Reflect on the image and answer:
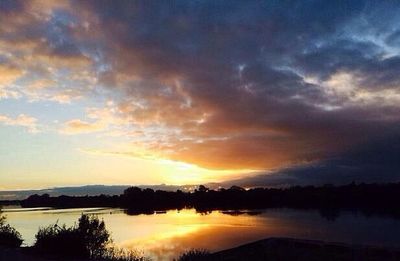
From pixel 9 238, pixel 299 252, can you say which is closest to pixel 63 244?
pixel 9 238

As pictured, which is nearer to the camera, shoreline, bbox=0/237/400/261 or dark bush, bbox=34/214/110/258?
shoreline, bbox=0/237/400/261

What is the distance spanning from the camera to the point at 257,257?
1720 centimetres

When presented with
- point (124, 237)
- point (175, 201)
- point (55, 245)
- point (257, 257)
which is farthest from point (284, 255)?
point (175, 201)

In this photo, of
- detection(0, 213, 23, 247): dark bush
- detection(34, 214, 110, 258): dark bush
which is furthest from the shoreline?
detection(0, 213, 23, 247): dark bush

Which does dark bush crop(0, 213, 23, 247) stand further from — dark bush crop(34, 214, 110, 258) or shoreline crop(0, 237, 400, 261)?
shoreline crop(0, 237, 400, 261)

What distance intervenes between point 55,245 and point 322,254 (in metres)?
9.42

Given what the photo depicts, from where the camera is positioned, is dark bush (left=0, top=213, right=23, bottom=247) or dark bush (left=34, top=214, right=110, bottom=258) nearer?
dark bush (left=34, top=214, right=110, bottom=258)

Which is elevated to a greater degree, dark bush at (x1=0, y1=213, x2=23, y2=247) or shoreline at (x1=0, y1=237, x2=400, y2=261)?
dark bush at (x1=0, y1=213, x2=23, y2=247)

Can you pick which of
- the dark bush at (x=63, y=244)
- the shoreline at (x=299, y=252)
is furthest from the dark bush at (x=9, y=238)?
the shoreline at (x=299, y=252)

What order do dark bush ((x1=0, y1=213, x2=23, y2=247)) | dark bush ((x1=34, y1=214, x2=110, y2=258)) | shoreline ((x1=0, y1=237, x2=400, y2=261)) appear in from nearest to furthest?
1. shoreline ((x1=0, y1=237, x2=400, y2=261))
2. dark bush ((x1=34, y1=214, x2=110, y2=258))
3. dark bush ((x1=0, y1=213, x2=23, y2=247))

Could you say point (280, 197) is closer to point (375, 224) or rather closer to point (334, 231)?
point (375, 224)

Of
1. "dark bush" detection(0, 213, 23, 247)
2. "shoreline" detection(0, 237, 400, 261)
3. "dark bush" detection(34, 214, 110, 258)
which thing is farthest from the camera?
"dark bush" detection(0, 213, 23, 247)

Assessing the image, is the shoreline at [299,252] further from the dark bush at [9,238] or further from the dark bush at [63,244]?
the dark bush at [9,238]

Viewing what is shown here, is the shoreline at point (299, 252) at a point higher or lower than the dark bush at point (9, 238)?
lower
